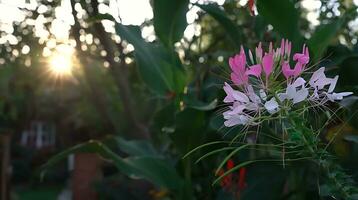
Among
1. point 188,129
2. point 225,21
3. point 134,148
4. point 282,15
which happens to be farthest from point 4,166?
point 282,15

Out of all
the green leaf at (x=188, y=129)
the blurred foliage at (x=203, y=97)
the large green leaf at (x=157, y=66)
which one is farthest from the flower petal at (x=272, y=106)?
the large green leaf at (x=157, y=66)

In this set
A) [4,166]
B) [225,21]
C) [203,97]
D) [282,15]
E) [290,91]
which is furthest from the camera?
[4,166]

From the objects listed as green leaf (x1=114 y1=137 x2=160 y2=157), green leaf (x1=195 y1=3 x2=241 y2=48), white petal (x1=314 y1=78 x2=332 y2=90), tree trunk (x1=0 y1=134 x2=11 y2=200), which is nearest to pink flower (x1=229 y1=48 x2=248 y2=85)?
white petal (x1=314 y1=78 x2=332 y2=90)

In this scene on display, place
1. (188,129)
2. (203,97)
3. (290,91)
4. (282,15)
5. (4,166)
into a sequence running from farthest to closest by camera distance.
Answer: (4,166) → (203,97) → (188,129) → (282,15) → (290,91)

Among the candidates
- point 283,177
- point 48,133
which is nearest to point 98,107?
point 283,177

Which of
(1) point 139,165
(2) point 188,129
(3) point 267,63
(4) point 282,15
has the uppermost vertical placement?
(4) point 282,15

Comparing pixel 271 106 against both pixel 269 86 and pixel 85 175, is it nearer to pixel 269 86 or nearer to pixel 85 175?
pixel 269 86

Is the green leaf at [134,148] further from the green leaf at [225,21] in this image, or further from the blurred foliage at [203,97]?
the green leaf at [225,21]

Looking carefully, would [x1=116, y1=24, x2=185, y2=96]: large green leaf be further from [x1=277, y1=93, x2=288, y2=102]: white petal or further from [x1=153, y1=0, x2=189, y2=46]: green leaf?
[x1=277, y1=93, x2=288, y2=102]: white petal
